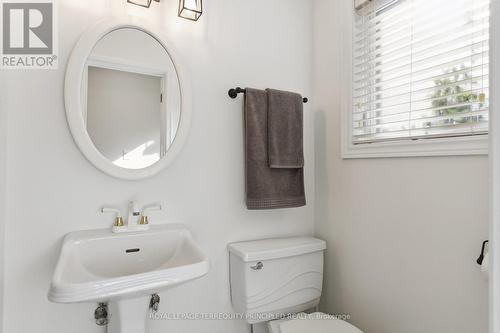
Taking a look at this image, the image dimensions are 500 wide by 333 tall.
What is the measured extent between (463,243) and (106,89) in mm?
1561

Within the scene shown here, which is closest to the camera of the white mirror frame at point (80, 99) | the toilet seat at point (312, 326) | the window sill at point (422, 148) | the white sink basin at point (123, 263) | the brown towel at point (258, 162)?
the white sink basin at point (123, 263)

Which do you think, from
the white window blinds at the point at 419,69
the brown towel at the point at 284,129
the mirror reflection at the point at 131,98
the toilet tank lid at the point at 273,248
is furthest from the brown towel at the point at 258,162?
the white window blinds at the point at 419,69

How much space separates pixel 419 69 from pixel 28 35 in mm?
Answer: 1628

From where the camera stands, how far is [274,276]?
138 cm

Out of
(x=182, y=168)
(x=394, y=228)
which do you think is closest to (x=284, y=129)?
(x=182, y=168)

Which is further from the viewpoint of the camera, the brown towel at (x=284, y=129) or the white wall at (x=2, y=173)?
the brown towel at (x=284, y=129)

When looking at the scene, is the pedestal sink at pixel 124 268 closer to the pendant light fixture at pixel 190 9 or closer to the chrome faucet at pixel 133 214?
the chrome faucet at pixel 133 214

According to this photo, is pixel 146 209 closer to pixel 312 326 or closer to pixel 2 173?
pixel 2 173

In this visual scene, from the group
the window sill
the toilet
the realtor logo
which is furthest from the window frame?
the realtor logo

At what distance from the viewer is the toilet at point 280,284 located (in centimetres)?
130

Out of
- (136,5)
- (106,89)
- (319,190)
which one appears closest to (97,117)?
(106,89)

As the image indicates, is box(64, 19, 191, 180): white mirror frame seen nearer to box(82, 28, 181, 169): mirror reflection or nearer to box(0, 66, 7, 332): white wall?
box(82, 28, 181, 169): mirror reflection

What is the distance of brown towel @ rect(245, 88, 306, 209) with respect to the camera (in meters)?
1.42

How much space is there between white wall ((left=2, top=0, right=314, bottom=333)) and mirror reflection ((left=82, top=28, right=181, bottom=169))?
A: 93 millimetres
